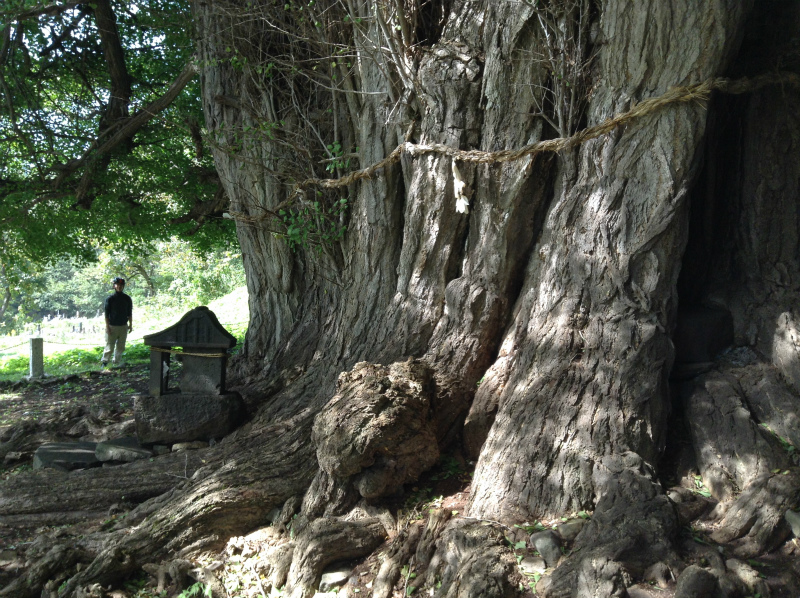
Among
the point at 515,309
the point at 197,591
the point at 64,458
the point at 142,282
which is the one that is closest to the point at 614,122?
the point at 515,309

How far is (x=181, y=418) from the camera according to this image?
5.44m

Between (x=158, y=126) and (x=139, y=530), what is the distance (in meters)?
7.97

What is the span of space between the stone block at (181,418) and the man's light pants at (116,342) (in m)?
6.04

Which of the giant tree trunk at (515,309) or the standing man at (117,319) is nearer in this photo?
the giant tree trunk at (515,309)

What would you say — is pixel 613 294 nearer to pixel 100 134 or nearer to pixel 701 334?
pixel 701 334

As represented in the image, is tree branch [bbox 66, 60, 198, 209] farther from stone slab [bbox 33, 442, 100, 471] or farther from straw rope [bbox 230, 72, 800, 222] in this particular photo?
straw rope [bbox 230, 72, 800, 222]

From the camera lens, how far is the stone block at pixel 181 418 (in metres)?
5.44

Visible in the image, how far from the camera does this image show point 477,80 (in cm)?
454

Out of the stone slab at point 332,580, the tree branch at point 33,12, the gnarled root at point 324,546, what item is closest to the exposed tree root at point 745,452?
the gnarled root at point 324,546

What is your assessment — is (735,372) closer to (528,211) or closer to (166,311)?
(528,211)

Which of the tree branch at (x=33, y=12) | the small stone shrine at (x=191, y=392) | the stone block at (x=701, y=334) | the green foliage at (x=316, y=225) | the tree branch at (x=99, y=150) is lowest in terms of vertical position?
the small stone shrine at (x=191, y=392)

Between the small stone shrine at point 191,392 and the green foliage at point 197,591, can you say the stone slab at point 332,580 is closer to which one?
the green foliage at point 197,591

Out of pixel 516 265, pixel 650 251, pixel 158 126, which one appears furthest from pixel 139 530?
pixel 158 126

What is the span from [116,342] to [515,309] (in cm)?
903
